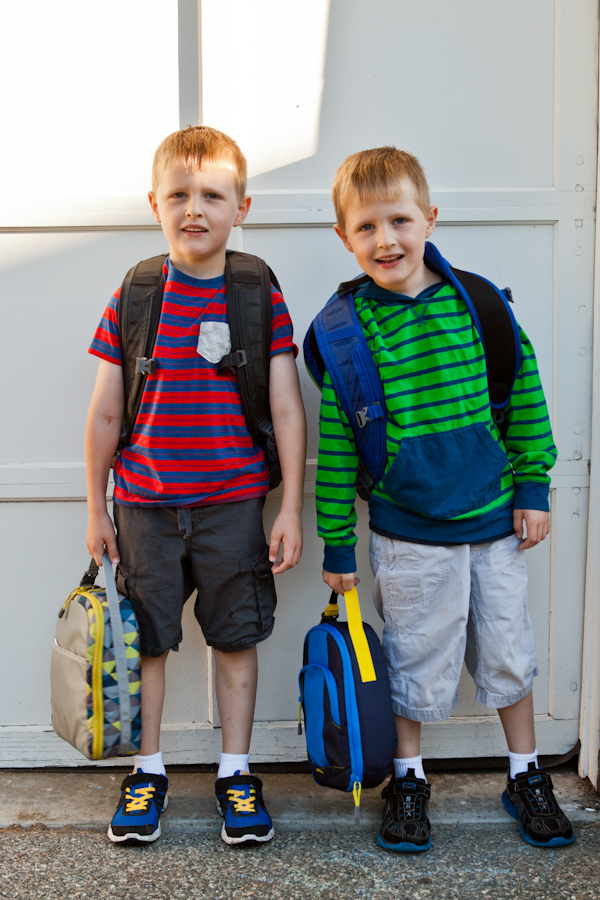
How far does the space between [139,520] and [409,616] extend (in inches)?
27.7

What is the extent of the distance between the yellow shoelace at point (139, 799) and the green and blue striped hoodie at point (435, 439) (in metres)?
0.73

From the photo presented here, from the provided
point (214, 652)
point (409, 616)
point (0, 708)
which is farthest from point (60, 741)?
point (409, 616)

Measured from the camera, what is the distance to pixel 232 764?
1.81 meters

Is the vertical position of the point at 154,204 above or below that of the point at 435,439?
above

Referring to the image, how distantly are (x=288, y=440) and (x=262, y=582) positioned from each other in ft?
1.20

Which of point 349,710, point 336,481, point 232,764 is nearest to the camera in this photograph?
point 349,710

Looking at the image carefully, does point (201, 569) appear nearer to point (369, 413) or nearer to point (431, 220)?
point (369, 413)

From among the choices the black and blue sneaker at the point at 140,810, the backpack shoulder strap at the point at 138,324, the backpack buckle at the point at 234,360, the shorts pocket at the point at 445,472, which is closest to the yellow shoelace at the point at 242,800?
the black and blue sneaker at the point at 140,810

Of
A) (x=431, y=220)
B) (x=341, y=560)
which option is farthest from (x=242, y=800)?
(x=431, y=220)

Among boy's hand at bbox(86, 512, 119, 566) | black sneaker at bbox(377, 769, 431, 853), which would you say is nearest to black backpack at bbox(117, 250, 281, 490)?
→ boy's hand at bbox(86, 512, 119, 566)

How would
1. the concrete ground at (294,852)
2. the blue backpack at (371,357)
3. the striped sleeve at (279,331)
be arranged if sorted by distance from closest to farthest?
the concrete ground at (294,852) → the blue backpack at (371,357) → the striped sleeve at (279,331)

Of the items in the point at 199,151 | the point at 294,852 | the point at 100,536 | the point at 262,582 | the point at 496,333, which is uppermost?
the point at 199,151

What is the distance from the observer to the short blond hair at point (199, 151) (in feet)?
5.44

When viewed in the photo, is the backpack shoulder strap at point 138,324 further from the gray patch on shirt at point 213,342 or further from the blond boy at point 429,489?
the blond boy at point 429,489
